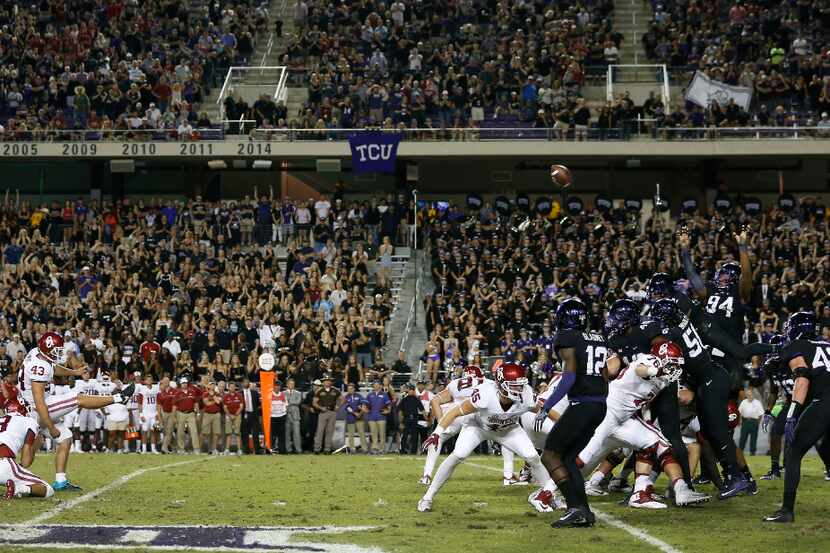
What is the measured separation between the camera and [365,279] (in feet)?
94.2

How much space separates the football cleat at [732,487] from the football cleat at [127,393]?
43.4 ft

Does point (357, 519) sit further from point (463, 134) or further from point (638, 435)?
point (463, 134)

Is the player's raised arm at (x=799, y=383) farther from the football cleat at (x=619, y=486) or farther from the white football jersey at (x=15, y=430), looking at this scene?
the white football jersey at (x=15, y=430)

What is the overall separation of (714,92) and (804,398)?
22.5m

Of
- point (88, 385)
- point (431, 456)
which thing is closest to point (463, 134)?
point (88, 385)

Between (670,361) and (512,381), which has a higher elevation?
(670,361)

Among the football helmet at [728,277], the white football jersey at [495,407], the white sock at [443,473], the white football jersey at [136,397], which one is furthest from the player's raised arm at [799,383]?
the white football jersey at [136,397]

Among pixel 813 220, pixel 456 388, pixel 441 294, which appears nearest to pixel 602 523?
pixel 456 388

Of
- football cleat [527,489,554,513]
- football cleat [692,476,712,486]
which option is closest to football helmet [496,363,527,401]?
football cleat [527,489,554,513]

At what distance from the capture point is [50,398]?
13836 millimetres

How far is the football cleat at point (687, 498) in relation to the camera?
40.2 ft

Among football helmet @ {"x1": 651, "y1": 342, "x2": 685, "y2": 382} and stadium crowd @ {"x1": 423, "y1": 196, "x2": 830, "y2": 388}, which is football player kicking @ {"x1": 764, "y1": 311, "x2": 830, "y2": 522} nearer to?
football helmet @ {"x1": 651, "y1": 342, "x2": 685, "y2": 382}

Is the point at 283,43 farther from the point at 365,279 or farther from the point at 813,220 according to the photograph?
the point at 813,220

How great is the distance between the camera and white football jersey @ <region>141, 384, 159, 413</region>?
78.7 ft
